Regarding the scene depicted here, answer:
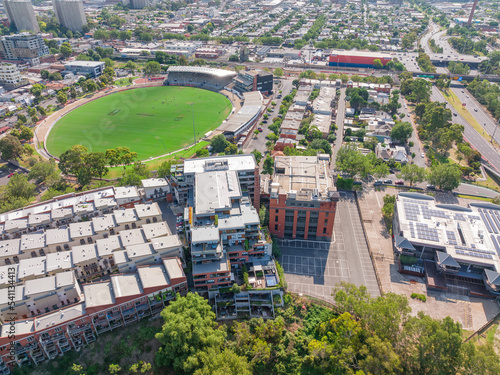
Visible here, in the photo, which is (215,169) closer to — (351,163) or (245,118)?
(351,163)

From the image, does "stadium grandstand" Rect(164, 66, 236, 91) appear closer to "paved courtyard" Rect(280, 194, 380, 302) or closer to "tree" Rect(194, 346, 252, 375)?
"paved courtyard" Rect(280, 194, 380, 302)

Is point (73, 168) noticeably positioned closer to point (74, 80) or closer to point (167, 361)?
point (167, 361)

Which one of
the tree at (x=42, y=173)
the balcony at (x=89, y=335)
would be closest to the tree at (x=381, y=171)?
the balcony at (x=89, y=335)

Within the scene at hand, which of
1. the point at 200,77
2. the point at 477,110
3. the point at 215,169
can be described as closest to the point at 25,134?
the point at 215,169

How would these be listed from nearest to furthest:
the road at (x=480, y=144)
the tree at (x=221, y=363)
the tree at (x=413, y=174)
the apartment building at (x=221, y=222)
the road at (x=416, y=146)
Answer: the tree at (x=221, y=363) < the apartment building at (x=221, y=222) < the tree at (x=413, y=174) < the road at (x=480, y=144) < the road at (x=416, y=146)

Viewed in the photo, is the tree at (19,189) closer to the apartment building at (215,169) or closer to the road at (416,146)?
the apartment building at (215,169)

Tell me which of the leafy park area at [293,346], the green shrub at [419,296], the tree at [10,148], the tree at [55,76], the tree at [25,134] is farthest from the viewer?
the tree at [55,76]

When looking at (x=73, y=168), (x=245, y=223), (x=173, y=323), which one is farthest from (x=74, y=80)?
(x=173, y=323)

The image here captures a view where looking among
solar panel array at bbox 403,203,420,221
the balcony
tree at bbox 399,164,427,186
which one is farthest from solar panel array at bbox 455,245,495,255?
the balcony
